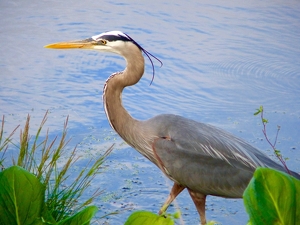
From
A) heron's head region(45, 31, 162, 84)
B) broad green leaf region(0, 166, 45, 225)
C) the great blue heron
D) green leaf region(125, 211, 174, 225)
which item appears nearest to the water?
the great blue heron

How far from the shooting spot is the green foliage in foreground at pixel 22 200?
1436mm

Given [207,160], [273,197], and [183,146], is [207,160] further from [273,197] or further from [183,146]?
[273,197]

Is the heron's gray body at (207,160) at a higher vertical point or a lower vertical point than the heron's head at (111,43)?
lower

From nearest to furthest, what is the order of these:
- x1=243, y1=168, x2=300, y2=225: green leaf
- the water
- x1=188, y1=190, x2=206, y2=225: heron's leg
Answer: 1. x1=243, y1=168, x2=300, y2=225: green leaf
2. x1=188, y1=190, x2=206, y2=225: heron's leg
3. the water

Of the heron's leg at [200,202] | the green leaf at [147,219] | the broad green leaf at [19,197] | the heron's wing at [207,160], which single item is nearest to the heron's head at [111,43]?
the heron's wing at [207,160]

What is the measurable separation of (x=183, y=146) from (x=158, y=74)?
2671 millimetres

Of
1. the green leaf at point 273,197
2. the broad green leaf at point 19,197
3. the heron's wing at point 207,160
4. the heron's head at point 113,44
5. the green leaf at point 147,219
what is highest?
the green leaf at point 273,197

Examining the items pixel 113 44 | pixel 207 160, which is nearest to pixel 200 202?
pixel 207 160

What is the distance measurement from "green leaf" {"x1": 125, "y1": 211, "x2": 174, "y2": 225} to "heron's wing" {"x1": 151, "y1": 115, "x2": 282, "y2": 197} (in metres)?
1.74

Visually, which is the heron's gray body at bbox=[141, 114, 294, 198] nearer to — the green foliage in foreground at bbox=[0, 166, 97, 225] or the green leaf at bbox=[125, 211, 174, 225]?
the green foliage in foreground at bbox=[0, 166, 97, 225]

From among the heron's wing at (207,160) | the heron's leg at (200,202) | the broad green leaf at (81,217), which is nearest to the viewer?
the broad green leaf at (81,217)

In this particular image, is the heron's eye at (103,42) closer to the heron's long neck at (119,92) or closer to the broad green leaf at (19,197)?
the heron's long neck at (119,92)

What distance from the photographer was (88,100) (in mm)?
5098

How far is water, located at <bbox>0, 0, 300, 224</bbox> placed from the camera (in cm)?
412
